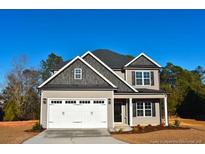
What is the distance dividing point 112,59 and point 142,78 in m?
4.09

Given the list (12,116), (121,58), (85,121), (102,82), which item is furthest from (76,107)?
(12,116)

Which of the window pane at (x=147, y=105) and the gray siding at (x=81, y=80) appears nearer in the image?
the gray siding at (x=81, y=80)

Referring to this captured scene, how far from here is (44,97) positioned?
2275cm

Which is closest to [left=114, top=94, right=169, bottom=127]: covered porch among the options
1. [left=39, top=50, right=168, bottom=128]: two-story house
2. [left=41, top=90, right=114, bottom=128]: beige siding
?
[left=39, top=50, right=168, bottom=128]: two-story house

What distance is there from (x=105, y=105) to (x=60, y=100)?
363 centimetres

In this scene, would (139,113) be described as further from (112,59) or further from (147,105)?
(112,59)

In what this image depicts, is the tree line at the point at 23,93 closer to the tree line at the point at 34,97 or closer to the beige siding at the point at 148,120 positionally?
the tree line at the point at 34,97

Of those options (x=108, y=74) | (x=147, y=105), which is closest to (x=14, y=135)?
(x=108, y=74)

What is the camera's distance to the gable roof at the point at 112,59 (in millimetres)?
28312

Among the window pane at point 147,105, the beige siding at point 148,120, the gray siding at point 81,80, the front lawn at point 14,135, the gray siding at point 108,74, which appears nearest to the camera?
the front lawn at point 14,135

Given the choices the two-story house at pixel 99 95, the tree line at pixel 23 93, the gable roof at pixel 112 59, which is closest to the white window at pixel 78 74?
the two-story house at pixel 99 95

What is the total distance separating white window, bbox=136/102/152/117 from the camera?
26031 millimetres

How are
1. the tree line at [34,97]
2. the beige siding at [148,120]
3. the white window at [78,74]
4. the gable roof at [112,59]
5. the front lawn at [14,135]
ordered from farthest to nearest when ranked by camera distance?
the tree line at [34,97]
the gable roof at [112,59]
the beige siding at [148,120]
the white window at [78,74]
the front lawn at [14,135]

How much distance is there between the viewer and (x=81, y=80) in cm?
2398
